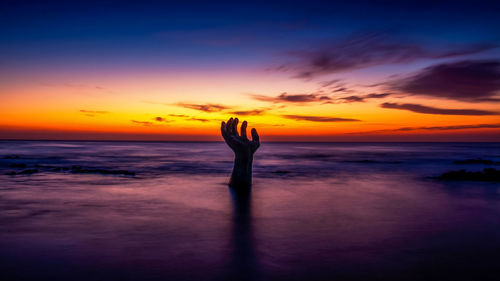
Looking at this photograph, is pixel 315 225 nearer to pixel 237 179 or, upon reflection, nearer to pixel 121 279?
pixel 121 279

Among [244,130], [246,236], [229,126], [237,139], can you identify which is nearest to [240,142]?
[237,139]

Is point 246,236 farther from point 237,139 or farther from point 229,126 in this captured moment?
point 229,126

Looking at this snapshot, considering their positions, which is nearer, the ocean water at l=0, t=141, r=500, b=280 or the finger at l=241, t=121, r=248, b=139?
the ocean water at l=0, t=141, r=500, b=280

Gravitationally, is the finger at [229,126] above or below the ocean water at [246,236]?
above

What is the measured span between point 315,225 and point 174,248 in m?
4.09

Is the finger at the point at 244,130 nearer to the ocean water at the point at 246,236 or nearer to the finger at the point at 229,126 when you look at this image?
the finger at the point at 229,126

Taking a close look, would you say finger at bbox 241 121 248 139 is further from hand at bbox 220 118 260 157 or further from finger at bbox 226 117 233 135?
finger at bbox 226 117 233 135

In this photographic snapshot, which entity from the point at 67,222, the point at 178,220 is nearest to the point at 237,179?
the point at 178,220

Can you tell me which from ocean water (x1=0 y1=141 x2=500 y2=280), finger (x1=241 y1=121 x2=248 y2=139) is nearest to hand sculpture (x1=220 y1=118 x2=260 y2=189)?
finger (x1=241 y1=121 x2=248 y2=139)

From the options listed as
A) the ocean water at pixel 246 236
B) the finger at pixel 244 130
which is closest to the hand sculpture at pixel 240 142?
the finger at pixel 244 130

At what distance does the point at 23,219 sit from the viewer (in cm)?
958

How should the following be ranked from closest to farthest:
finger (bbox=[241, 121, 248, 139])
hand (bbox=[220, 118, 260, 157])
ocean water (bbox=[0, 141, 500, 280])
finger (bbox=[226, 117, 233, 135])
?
ocean water (bbox=[0, 141, 500, 280]) < hand (bbox=[220, 118, 260, 157]) < finger (bbox=[226, 117, 233, 135]) < finger (bbox=[241, 121, 248, 139])

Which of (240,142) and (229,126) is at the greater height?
(229,126)

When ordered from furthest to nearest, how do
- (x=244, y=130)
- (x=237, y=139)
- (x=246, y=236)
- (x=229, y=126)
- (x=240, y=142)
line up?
1. (x=244, y=130)
2. (x=229, y=126)
3. (x=237, y=139)
4. (x=240, y=142)
5. (x=246, y=236)
